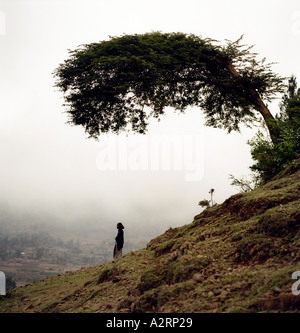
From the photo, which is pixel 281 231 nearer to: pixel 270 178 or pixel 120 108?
pixel 270 178

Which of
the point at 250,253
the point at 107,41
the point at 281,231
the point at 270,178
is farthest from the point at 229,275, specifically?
the point at 107,41

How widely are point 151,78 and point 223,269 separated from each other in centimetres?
1082

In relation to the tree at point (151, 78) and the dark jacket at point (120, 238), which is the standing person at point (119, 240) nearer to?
the dark jacket at point (120, 238)

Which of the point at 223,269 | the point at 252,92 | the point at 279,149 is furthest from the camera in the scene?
the point at 252,92

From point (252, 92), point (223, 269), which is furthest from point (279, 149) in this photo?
point (223, 269)

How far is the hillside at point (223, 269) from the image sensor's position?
5.06m

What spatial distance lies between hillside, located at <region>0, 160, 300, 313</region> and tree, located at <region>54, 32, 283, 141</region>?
6.26 meters

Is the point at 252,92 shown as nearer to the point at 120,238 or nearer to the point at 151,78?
the point at 151,78

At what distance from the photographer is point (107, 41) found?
15.1 m

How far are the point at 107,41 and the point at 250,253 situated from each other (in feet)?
43.3

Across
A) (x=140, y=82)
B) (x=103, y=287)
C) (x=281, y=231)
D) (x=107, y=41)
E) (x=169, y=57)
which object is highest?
(x=107, y=41)

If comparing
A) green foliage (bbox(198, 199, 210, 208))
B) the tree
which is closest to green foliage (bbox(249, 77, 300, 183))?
the tree

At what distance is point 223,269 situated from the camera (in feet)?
20.7
